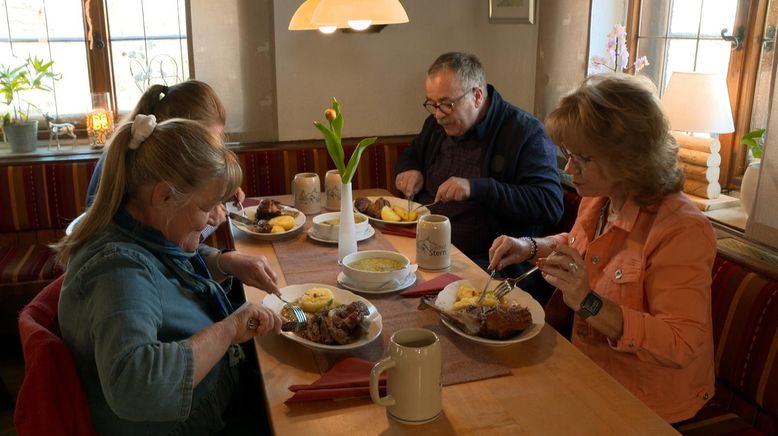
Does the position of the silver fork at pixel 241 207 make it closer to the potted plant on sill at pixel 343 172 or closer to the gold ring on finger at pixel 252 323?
the potted plant on sill at pixel 343 172

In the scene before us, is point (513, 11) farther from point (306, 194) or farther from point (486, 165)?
point (306, 194)

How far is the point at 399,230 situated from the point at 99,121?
1911 mm

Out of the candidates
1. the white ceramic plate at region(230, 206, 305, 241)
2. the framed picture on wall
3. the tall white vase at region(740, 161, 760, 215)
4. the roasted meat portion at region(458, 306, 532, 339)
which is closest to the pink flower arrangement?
the tall white vase at region(740, 161, 760, 215)

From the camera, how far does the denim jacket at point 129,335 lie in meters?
1.06

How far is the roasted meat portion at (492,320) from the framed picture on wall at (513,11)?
2454mm

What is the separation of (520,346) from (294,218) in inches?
44.6

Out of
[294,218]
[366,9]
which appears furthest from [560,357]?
[294,218]

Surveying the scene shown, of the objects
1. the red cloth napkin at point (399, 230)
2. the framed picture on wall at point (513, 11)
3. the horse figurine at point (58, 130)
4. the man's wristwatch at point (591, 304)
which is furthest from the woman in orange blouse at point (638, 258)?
the horse figurine at point (58, 130)

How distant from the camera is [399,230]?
2.20 m

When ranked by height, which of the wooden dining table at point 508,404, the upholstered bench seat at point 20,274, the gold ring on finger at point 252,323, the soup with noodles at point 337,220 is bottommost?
the upholstered bench seat at point 20,274

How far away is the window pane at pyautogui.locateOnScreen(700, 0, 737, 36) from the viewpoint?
2.47 metres

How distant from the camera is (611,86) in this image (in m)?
1.48

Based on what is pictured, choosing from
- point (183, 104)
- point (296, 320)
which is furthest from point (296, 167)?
point (296, 320)

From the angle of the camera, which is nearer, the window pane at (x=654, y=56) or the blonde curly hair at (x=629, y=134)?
the blonde curly hair at (x=629, y=134)
